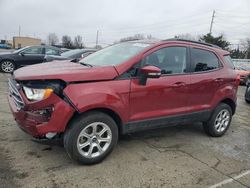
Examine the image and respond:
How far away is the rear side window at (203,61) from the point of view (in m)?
5.11

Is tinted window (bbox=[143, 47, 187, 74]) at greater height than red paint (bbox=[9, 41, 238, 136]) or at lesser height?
greater

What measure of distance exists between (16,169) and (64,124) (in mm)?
864

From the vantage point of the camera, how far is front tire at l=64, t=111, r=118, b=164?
373 cm

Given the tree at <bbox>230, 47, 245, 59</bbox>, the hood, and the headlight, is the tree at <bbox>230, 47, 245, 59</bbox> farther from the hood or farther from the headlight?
the headlight

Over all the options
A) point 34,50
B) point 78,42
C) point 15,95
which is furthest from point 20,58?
point 78,42

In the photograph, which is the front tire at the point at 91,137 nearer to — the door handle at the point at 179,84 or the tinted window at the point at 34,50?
the door handle at the point at 179,84

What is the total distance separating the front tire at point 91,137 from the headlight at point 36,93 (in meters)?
0.51

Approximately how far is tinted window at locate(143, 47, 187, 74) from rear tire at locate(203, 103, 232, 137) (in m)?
1.30

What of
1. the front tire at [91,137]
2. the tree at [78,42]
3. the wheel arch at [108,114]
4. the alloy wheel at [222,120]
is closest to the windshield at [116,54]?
the wheel arch at [108,114]

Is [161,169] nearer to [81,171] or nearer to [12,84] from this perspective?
[81,171]

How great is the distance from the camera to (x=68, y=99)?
3607 mm

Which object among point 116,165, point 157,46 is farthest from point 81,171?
point 157,46

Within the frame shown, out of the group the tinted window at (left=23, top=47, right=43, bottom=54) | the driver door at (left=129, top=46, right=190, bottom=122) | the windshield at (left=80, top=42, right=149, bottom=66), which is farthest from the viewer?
the tinted window at (left=23, top=47, right=43, bottom=54)

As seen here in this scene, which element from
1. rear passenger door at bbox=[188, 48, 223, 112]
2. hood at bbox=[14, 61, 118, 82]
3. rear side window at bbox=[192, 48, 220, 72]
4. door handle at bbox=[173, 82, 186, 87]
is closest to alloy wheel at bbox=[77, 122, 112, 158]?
hood at bbox=[14, 61, 118, 82]
